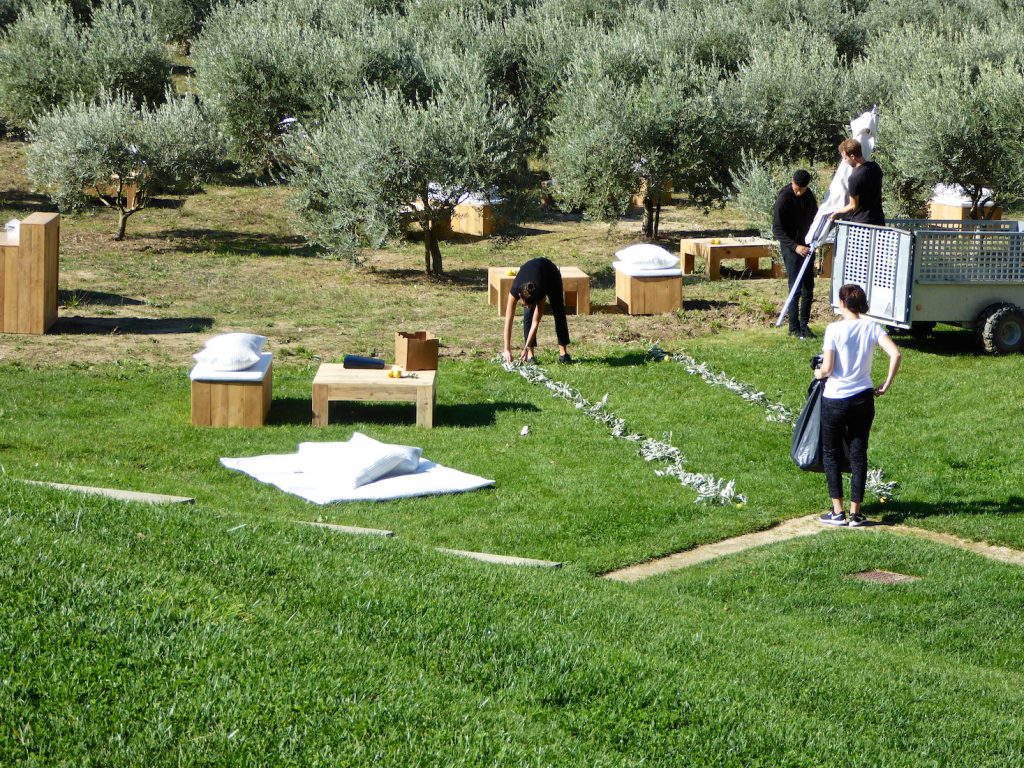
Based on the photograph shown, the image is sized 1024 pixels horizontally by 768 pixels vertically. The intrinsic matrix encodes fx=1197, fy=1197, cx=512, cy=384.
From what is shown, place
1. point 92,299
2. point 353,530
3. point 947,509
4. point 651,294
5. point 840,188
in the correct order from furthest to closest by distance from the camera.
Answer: point 92,299
point 651,294
point 840,188
point 947,509
point 353,530

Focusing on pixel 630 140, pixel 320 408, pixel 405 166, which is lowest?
pixel 320 408

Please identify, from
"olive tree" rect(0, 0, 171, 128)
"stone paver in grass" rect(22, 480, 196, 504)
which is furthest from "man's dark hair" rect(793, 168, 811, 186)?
"olive tree" rect(0, 0, 171, 128)

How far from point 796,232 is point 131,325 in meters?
8.69

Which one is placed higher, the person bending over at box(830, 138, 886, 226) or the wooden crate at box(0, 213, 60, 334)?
the person bending over at box(830, 138, 886, 226)

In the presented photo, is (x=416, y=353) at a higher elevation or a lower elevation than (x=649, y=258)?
lower

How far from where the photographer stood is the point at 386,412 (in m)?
11.9

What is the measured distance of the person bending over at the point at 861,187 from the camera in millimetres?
13375

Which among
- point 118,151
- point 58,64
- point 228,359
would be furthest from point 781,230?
point 58,64

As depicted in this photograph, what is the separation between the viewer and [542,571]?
712cm

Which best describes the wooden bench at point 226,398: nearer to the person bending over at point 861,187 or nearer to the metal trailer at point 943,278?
the metal trailer at point 943,278

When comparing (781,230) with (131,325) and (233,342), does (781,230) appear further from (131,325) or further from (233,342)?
(131,325)

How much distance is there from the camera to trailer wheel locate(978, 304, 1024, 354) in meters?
13.3

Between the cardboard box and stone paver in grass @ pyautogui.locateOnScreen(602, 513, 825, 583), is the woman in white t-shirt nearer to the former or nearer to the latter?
stone paver in grass @ pyautogui.locateOnScreen(602, 513, 825, 583)

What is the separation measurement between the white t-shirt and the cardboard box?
4.47m
